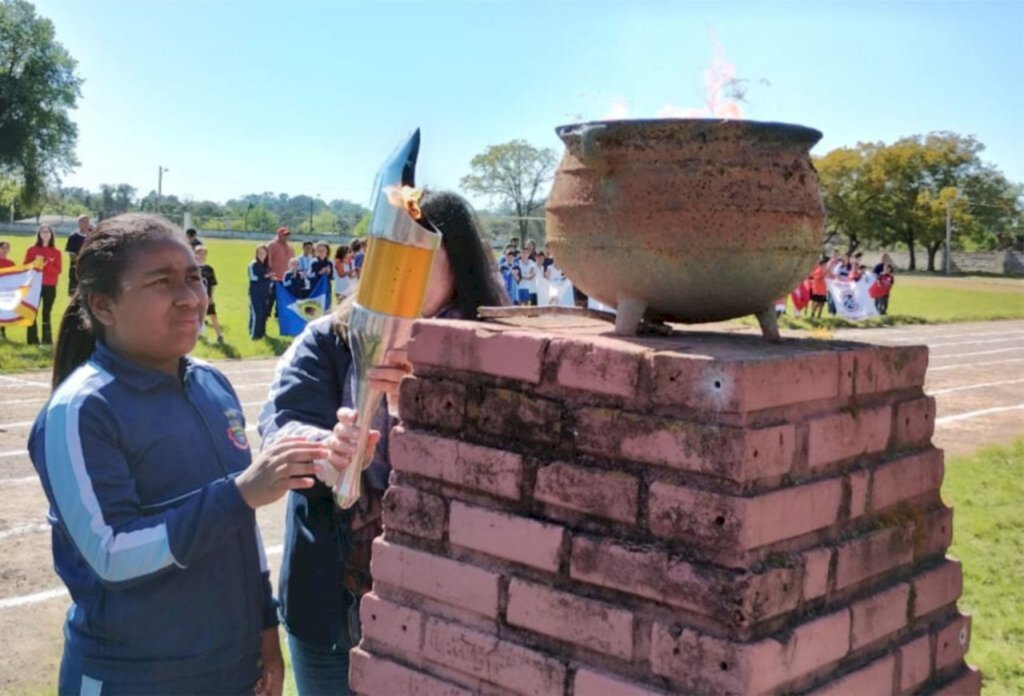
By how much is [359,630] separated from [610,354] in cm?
115

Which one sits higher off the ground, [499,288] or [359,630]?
[499,288]

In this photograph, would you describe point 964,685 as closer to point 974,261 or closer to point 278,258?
point 278,258

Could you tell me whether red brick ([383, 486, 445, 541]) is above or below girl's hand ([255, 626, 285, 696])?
above

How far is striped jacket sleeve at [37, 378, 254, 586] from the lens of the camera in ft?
6.95

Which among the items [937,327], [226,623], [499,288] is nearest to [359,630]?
[226,623]

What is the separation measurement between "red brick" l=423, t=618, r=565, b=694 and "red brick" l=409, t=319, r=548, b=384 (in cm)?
52

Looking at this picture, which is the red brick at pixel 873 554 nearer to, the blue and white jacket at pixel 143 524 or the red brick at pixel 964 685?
the red brick at pixel 964 685

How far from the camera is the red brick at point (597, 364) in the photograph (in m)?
1.81

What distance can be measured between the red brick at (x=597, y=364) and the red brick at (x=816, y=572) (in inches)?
17.3

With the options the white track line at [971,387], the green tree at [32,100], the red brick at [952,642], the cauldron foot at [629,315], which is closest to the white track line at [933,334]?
the white track line at [971,387]

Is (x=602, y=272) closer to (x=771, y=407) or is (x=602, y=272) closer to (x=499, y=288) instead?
(x=771, y=407)

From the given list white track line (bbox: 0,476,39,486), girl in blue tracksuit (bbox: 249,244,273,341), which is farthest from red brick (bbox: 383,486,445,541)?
girl in blue tracksuit (bbox: 249,244,273,341)

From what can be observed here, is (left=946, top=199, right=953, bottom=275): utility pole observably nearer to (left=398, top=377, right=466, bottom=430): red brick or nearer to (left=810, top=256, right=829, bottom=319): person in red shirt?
(left=810, top=256, right=829, bottom=319): person in red shirt

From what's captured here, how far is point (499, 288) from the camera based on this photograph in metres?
2.71
